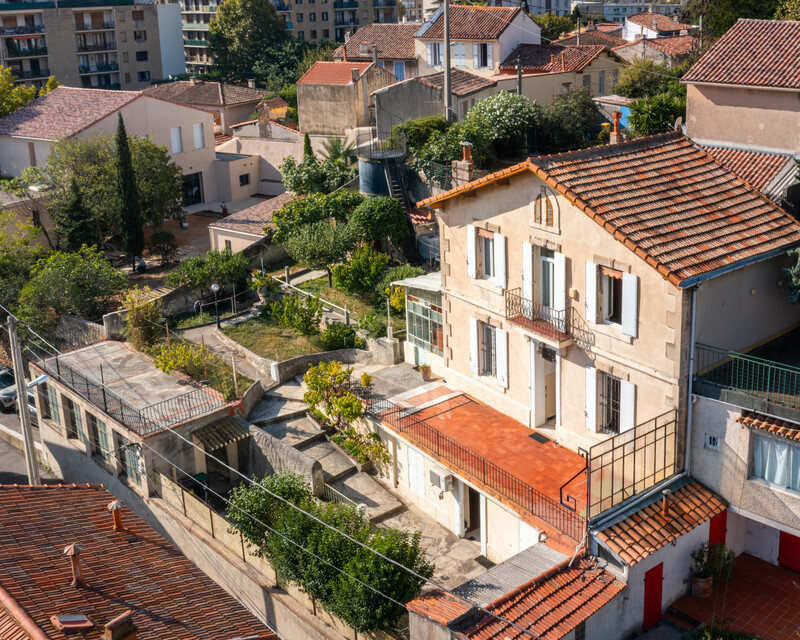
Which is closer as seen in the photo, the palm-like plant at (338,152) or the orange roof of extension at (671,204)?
the orange roof of extension at (671,204)

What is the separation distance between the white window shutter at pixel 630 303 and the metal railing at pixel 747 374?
156 centimetres

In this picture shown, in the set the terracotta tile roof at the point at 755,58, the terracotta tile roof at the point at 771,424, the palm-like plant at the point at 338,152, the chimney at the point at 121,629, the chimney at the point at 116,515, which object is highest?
the terracotta tile roof at the point at 755,58

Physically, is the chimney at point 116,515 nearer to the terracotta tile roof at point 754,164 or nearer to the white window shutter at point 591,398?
the white window shutter at point 591,398

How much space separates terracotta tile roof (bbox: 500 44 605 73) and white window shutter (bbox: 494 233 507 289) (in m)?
32.2

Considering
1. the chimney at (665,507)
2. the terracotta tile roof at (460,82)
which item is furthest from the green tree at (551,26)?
the chimney at (665,507)

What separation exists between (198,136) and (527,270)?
38.5 meters

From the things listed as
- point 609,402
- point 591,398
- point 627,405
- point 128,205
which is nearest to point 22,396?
point 591,398

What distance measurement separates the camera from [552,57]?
5738cm

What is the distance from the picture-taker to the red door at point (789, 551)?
77.3 feet

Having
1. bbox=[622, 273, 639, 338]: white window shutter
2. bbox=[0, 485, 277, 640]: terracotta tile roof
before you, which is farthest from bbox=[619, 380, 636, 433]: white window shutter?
bbox=[0, 485, 277, 640]: terracotta tile roof

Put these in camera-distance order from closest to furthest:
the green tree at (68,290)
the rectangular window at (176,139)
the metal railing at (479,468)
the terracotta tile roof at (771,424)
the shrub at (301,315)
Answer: the terracotta tile roof at (771,424), the metal railing at (479,468), the shrub at (301,315), the green tree at (68,290), the rectangular window at (176,139)

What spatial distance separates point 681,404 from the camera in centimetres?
2262

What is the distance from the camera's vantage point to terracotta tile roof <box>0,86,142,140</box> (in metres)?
54.4

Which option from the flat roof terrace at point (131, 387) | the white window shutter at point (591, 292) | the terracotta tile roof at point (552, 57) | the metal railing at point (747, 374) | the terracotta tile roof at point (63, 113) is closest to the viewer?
the metal railing at point (747, 374)
